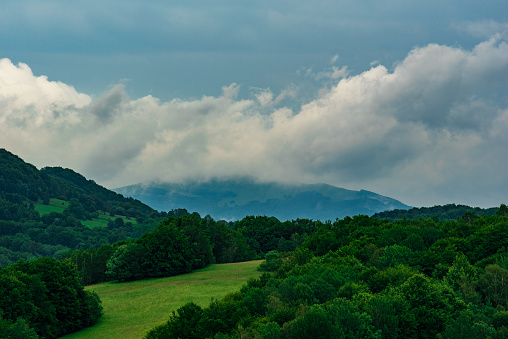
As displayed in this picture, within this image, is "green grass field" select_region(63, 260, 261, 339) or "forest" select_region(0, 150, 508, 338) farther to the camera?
"green grass field" select_region(63, 260, 261, 339)

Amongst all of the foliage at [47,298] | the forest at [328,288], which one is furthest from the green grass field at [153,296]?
the forest at [328,288]

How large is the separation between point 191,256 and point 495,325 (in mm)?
82293

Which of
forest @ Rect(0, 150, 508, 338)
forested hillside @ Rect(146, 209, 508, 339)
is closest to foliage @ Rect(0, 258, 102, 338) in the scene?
forest @ Rect(0, 150, 508, 338)

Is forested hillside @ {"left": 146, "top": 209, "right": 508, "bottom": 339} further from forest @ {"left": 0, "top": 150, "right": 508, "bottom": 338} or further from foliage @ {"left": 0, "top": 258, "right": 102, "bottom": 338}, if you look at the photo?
foliage @ {"left": 0, "top": 258, "right": 102, "bottom": 338}

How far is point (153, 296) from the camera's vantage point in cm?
8819

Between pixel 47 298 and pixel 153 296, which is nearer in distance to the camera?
pixel 47 298

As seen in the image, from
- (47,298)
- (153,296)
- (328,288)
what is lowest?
(153,296)

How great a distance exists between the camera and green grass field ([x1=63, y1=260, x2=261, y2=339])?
68600 millimetres

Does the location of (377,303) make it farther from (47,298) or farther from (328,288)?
(47,298)

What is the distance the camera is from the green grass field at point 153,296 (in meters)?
68.6

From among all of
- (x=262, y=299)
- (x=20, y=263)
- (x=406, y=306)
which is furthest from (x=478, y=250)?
(x=20, y=263)

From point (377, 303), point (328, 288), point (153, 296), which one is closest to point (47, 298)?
point (153, 296)

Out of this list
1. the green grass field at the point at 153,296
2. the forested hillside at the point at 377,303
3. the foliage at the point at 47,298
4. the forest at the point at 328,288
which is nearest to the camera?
the forested hillside at the point at 377,303

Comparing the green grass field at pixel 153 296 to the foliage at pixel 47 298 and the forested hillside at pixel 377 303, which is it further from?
the forested hillside at pixel 377 303
